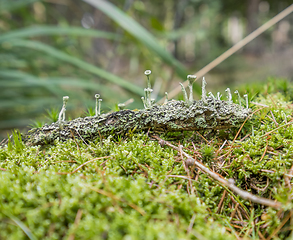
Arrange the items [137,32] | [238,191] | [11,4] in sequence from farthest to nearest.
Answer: [11,4] → [137,32] → [238,191]

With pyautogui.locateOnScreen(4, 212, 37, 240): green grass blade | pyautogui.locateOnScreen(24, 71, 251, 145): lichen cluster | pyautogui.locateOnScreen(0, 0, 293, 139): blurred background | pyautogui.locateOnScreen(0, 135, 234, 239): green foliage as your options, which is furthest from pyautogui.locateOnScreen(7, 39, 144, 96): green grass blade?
pyautogui.locateOnScreen(4, 212, 37, 240): green grass blade

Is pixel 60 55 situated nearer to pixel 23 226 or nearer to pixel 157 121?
pixel 157 121

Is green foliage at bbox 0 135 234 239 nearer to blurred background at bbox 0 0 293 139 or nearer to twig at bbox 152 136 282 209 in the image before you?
twig at bbox 152 136 282 209

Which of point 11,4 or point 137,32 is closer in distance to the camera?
point 137,32

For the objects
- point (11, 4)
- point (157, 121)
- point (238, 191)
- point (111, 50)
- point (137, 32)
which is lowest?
point (238, 191)

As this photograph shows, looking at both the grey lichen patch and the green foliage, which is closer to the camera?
the green foliage

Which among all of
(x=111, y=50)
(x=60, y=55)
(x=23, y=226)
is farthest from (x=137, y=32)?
(x=111, y=50)

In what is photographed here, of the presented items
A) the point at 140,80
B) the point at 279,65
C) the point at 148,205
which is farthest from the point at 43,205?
the point at 279,65
